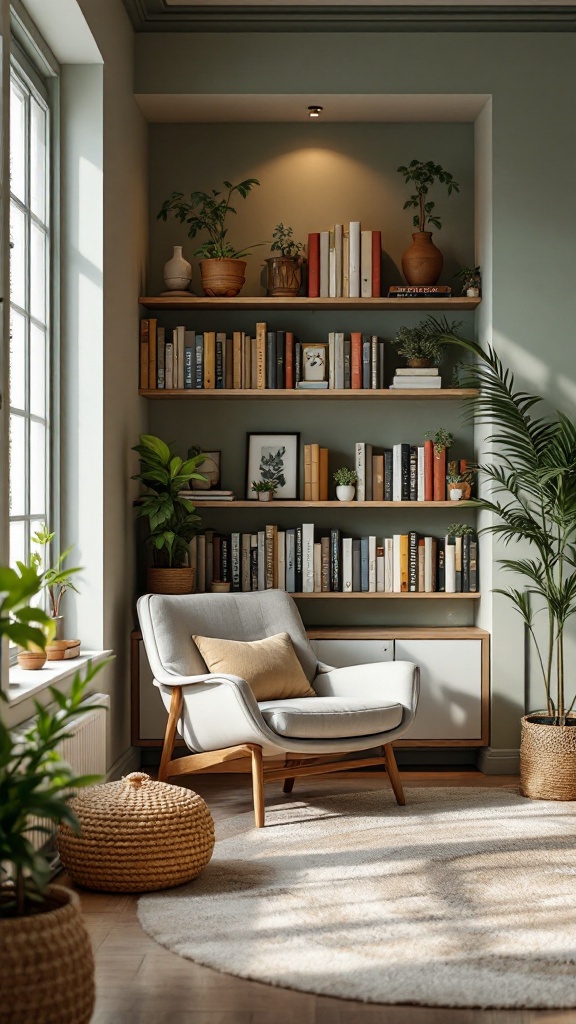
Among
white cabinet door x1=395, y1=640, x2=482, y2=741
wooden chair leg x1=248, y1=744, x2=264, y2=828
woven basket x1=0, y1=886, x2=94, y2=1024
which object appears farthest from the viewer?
white cabinet door x1=395, y1=640, x2=482, y2=741

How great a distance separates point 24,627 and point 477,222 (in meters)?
3.58

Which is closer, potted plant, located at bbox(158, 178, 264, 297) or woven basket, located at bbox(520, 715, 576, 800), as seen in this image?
woven basket, located at bbox(520, 715, 576, 800)

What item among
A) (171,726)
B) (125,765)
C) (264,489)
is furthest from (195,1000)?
(264,489)

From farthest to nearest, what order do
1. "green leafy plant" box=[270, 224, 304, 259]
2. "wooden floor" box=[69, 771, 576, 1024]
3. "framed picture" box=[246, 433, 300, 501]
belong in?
"framed picture" box=[246, 433, 300, 501] < "green leafy plant" box=[270, 224, 304, 259] < "wooden floor" box=[69, 771, 576, 1024]

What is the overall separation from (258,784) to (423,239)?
8.43 feet

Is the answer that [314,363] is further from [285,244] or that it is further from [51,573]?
[51,573]

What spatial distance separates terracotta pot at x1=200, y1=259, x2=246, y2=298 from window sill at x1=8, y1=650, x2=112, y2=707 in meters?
1.85

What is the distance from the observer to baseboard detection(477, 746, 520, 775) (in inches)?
181

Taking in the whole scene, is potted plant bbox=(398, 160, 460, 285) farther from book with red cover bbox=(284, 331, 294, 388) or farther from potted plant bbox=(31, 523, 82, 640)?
potted plant bbox=(31, 523, 82, 640)

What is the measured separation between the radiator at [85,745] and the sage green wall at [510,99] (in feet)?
6.07

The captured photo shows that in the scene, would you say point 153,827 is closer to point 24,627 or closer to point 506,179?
point 24,627

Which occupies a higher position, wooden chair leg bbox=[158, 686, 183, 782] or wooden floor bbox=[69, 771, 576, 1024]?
wooden chair leg bbox=[158, 686, 183, 782]

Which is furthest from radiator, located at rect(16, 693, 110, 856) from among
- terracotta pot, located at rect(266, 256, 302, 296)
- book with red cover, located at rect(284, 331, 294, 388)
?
terracotta pot, located at rect(266, 256, 302, 296)

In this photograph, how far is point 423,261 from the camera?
477 cm
